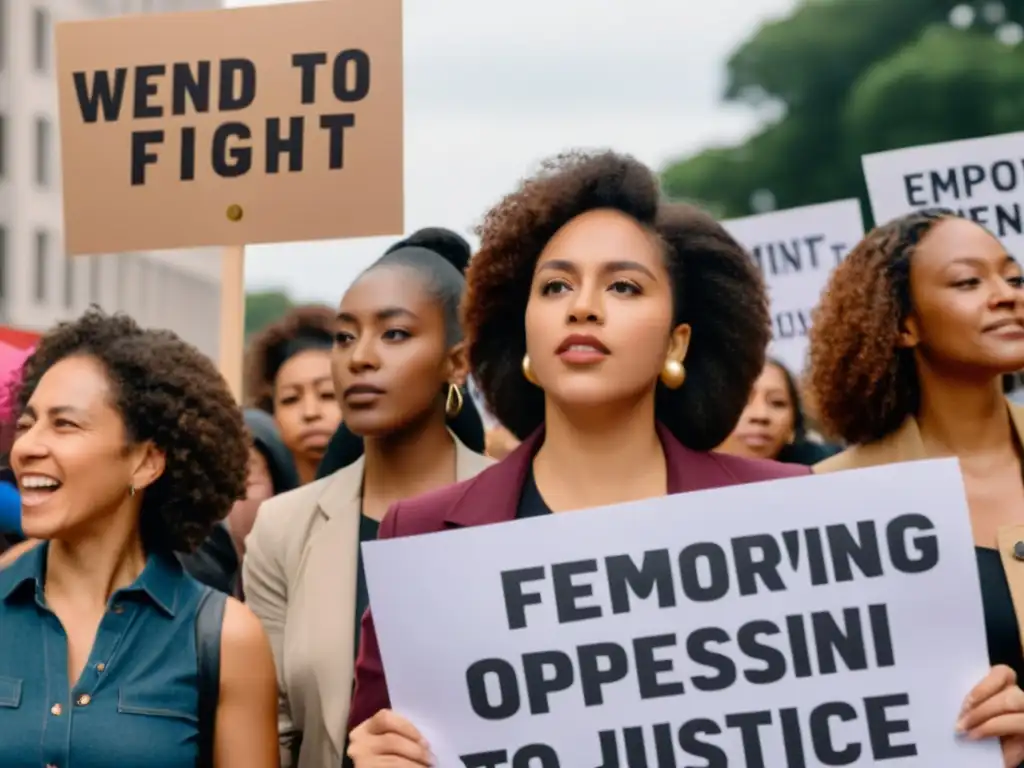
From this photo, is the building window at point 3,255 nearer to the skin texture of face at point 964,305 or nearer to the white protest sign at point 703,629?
the skin texture of face at point 964,305

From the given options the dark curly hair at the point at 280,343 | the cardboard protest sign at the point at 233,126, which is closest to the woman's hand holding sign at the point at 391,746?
the cardboard protest sign at the point at 233,126

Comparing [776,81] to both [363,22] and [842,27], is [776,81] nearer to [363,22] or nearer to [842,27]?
[842,27]

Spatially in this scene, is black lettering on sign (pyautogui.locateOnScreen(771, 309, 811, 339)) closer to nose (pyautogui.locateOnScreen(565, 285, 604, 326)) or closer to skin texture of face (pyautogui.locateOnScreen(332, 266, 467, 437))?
skin texture of face (pyautogui.locateOnScreen(332, 266, 467, 437))

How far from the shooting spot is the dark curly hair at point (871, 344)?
3.69m

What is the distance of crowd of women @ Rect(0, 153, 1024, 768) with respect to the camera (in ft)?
10.2

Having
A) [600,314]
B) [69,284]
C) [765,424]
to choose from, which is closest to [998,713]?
[600,314]

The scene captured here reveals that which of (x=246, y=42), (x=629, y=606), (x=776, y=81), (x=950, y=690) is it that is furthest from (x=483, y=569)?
(x=776, y=81)

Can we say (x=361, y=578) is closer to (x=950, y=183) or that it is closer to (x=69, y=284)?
(x=950, y=183)

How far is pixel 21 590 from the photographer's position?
3.26 meters

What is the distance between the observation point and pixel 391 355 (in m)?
4.12

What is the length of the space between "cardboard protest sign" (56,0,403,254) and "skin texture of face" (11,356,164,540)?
1560 mm

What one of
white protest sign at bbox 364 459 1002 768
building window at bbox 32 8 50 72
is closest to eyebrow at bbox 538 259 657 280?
white protest sign at bbox 364 459 1002 768

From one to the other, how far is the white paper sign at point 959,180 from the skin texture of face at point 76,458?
102 inches

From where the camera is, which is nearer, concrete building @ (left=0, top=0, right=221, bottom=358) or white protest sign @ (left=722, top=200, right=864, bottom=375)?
white protest sign @ (left=722, top=200, right=864, bottom=375)
